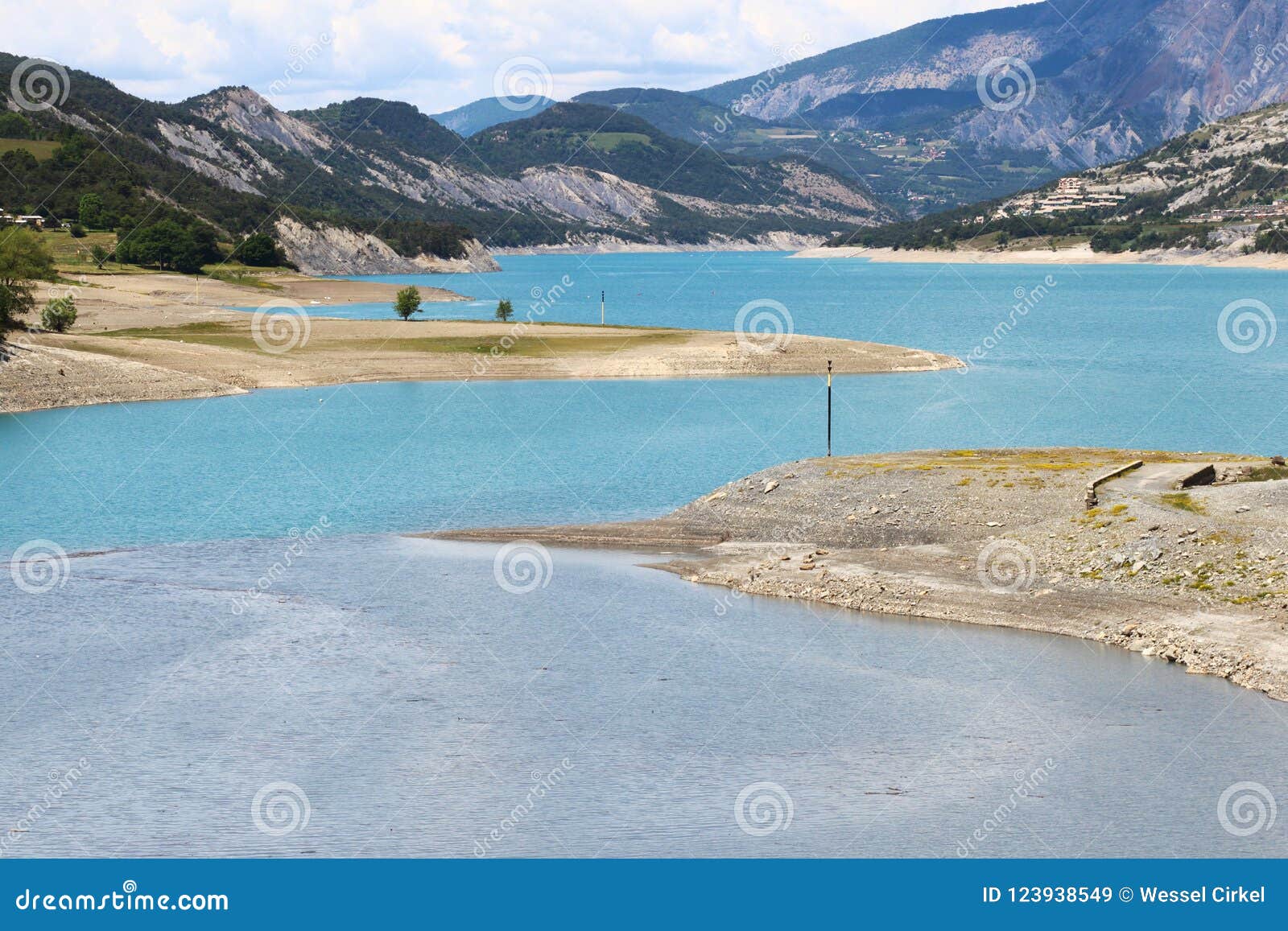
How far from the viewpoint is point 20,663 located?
3503cm

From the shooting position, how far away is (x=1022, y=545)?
1638 inches

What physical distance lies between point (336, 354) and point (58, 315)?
19.0 metres

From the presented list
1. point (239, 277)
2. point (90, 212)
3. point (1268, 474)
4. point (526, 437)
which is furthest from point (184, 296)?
point (1268, 474)

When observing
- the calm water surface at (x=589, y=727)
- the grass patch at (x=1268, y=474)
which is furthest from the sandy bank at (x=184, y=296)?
the grass patch at (x=1268, y=474)

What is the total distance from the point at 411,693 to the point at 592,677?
168 inches

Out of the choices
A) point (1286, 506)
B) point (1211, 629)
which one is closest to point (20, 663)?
point (1211, 629)

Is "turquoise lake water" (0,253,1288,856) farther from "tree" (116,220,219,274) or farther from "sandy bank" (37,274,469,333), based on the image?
"tree" (116,220,219,274)

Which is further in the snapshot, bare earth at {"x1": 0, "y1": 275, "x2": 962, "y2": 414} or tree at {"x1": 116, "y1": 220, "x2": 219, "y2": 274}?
tree at {"x1": 116, "y1": 220, "x2": 219, "y2": 274}

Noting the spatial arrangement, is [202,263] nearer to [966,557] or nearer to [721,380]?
[721,380]

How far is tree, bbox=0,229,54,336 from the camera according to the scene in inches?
3442

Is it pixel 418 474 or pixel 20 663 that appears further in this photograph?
pixel 418 474

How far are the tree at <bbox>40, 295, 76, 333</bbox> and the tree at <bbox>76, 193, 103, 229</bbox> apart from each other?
298 feet

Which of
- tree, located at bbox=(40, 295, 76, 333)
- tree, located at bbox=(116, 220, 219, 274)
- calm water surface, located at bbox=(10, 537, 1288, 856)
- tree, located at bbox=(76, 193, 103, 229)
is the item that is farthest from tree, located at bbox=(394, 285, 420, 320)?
calm water surface, located at bbox=(10, 537, 1288, 856)

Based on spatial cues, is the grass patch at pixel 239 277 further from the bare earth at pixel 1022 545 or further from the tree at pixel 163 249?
the bare earth at pixel 1022 545
